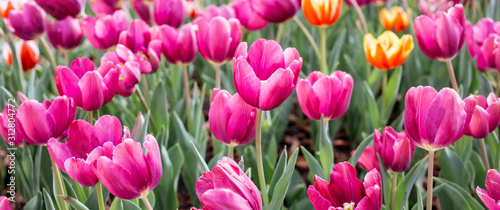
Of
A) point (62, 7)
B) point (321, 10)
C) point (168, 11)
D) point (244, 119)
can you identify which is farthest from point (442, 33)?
point (62, 7)

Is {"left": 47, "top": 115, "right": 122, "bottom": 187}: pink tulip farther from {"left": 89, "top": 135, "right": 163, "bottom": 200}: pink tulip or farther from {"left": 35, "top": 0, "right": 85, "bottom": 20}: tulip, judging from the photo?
{"left": 35, "top": 0, "right": 85, "bottom": 20}: tulip

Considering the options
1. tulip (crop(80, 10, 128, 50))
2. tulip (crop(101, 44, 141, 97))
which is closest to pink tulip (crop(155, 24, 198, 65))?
tulip (crop(101, 44, 141, 97))

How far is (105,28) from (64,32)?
0.15 m

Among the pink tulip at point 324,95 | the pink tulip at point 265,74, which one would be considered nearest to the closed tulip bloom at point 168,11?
the pink tulip at point 324,95

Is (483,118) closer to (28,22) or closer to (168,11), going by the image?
(168,11)

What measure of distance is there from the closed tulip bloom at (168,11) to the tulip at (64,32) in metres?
0.24

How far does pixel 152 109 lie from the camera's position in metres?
1.35

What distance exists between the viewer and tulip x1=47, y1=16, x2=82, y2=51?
4.92ft

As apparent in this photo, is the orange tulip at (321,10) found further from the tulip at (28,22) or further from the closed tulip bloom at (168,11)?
the tulip at (28,22)

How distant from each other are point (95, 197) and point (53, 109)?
20 centimetres

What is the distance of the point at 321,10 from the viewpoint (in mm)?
1453

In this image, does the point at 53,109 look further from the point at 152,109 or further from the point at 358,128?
the point at 358,128

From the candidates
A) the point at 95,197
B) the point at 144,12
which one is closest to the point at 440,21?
the point at 95,197

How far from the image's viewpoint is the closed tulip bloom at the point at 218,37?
119cm
